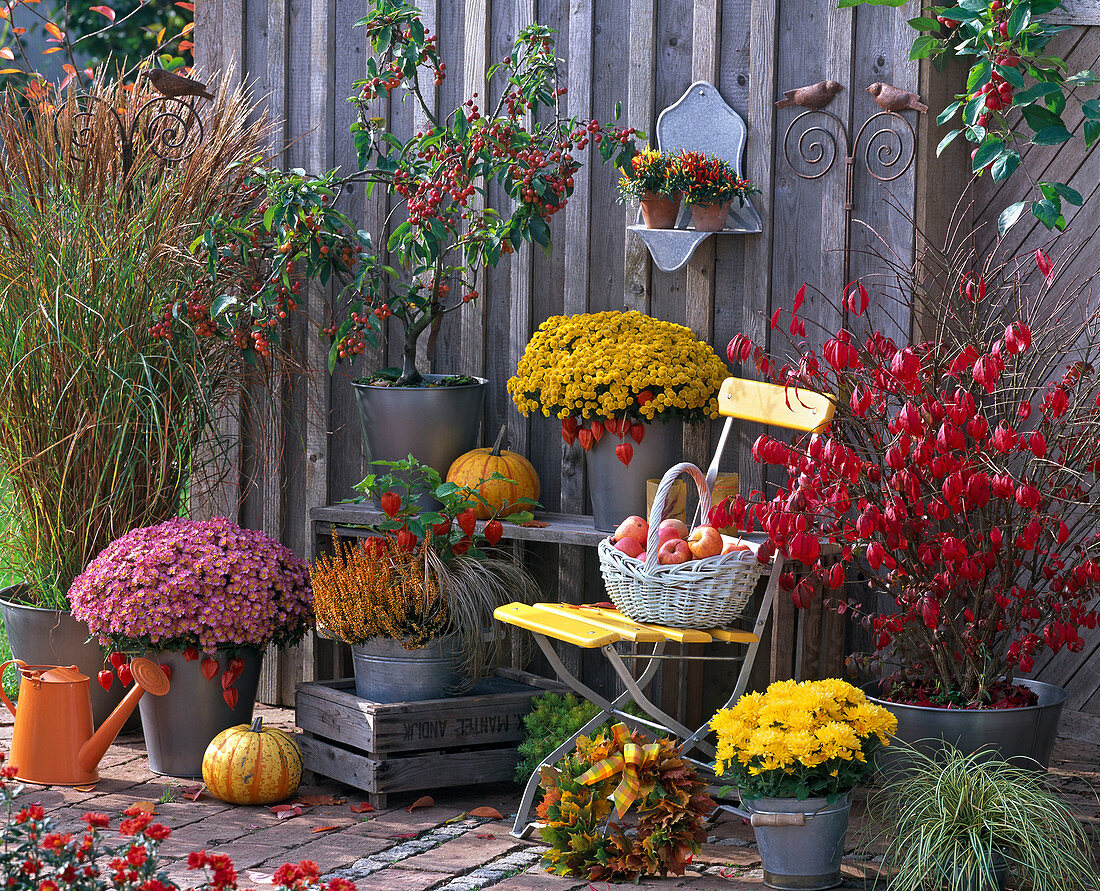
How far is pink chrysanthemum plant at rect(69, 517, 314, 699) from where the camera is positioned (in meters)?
3.69

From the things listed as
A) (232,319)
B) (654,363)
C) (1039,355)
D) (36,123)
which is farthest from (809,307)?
(36,123)

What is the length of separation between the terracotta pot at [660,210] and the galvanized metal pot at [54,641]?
2.11 m

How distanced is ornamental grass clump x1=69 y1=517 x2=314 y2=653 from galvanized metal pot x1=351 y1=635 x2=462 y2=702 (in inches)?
12.9

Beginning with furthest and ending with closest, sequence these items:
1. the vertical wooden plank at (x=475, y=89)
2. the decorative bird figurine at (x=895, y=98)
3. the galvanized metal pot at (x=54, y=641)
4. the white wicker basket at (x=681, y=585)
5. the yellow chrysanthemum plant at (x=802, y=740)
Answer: the vertical wooden plank at (x=475, y=89), the galvanized metal pot at (x=54, y=641), the decorative bird figurine at (x=895, y=98), the white wicker basket at (x=681, y=585), the yellow chrysanthemum plant at (x=802, y=740)

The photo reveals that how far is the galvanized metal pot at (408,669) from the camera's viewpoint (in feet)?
12.2

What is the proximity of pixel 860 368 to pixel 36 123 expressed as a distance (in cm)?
284

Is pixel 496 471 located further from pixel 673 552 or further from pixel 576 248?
pixel 673 552

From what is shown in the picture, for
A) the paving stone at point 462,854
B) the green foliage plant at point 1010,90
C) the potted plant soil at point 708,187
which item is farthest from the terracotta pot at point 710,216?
the paving stone at point 462,854

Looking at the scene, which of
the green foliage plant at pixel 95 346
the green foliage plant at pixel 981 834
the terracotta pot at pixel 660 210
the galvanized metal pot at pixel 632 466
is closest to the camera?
the green foliage plant at pixel 981 834

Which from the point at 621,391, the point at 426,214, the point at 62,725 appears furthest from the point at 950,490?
the point at 62,725

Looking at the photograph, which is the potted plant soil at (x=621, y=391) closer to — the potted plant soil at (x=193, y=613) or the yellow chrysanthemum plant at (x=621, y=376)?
the yellow chrysanthemum plant at (x=621, y=376)

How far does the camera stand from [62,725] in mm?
3717

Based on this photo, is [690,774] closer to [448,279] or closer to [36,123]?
[448,279]

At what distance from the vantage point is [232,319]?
401 centimetres
